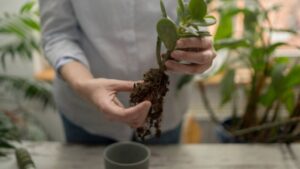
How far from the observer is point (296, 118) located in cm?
101

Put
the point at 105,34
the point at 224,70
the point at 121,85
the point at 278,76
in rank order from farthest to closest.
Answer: the point at 224,70, the point at 278,76, the point at 105,34, the point at 121,85

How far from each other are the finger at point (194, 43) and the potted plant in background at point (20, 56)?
417 mm

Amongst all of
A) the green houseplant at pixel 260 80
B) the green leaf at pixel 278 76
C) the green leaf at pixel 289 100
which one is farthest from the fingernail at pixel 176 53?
the green leaf at pixel 289 100

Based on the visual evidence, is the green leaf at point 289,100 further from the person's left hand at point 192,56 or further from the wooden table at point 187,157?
the person's left hand at point 192,56

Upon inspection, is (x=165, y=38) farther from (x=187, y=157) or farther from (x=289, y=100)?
(x=289, y=100)

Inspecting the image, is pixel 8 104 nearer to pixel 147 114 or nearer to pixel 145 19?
pixel 145 19

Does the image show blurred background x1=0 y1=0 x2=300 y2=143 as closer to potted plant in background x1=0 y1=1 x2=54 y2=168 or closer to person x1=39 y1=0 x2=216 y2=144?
potted plant in background x1=0 y1=1 x2=54 y2=168

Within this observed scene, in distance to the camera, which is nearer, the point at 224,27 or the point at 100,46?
the point at 100,46

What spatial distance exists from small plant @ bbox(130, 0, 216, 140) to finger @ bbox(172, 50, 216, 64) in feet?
0.04

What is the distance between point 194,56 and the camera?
25.4 inches

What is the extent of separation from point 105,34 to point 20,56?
80 centimetres

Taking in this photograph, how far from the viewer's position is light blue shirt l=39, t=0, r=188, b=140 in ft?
2.65

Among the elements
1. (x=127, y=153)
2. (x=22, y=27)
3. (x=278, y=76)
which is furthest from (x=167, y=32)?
(x=22, y=27)

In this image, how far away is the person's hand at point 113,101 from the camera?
0.63 meters
